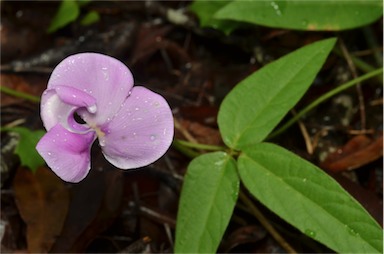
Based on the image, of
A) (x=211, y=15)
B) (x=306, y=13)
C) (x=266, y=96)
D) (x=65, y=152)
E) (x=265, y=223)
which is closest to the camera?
(x=65, y=152)

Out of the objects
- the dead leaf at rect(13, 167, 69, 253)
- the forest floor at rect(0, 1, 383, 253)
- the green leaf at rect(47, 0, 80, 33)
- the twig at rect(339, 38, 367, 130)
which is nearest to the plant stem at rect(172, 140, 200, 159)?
the forest floor at rect(0, 1, 383, 253)

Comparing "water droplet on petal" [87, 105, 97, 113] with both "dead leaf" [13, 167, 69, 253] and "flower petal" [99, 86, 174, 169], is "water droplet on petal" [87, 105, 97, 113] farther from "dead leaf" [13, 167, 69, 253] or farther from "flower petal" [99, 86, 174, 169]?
"dead leaf" [13, 167, 69, 253]

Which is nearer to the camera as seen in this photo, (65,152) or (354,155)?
(65,152)

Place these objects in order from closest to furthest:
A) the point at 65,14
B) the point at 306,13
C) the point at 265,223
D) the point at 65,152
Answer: the point at 65,152 < the point at 265,223 < the point at 306,13 < the point at 65,14

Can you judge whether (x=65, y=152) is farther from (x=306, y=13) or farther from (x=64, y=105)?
(x=306, y=13)

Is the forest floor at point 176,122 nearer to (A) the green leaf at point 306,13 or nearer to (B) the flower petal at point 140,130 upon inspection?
(A) the green leaf at point 306,13

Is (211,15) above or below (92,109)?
below

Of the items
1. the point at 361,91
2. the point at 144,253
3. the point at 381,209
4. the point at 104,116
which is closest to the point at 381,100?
the point at 361,91

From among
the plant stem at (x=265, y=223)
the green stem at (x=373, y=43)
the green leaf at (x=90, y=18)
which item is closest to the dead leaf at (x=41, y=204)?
the plant stem at (x=265, y=223)

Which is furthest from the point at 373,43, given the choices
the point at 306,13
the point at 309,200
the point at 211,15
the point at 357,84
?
the point at 309,200
